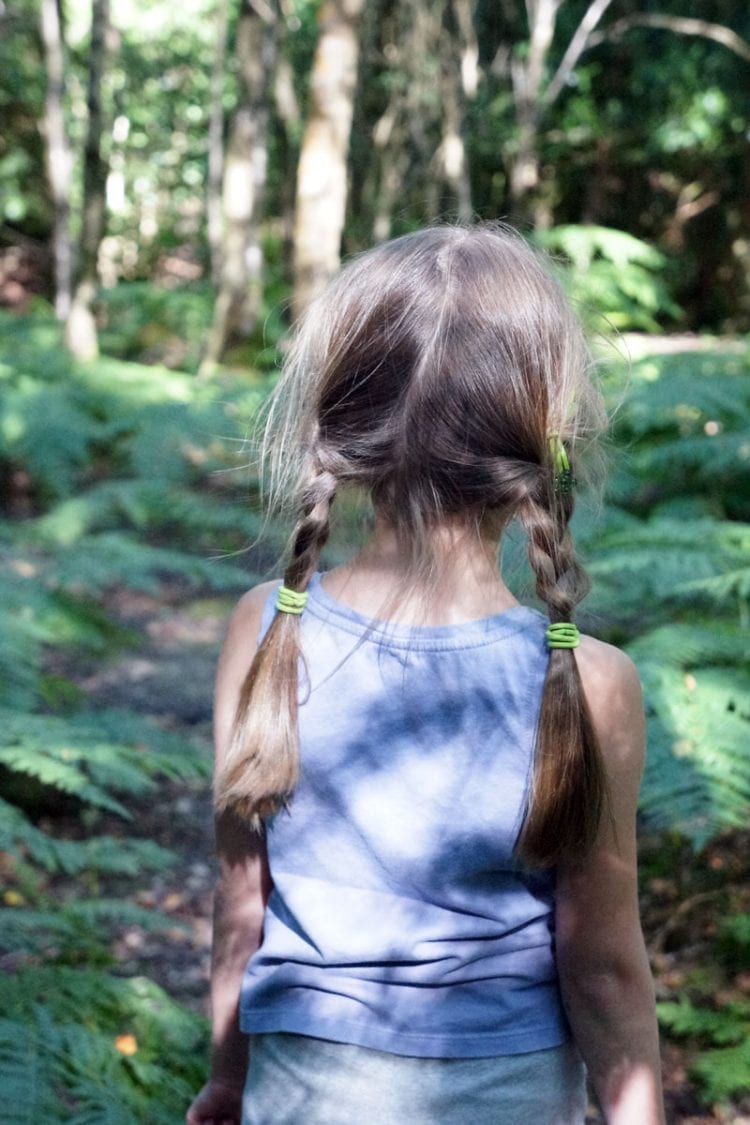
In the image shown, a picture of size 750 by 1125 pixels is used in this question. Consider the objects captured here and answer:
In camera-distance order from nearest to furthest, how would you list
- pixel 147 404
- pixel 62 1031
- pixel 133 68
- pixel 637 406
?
pixel 62 1031 → pixel 637 406 → pixel 147 404 → pixel 133 68

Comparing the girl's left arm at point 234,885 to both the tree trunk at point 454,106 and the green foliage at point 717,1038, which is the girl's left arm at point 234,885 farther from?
the tree trunk at point 454,106

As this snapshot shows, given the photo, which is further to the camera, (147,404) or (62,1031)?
(147,404)

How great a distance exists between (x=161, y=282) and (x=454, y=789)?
68.6 ft

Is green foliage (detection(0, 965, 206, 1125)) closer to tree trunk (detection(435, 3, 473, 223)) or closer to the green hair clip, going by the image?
the green hair clip

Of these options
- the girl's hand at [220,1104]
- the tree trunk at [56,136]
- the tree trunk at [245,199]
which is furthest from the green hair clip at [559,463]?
the tree trunk at [56,136]

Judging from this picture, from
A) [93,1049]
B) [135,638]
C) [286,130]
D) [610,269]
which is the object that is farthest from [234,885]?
[286,130]

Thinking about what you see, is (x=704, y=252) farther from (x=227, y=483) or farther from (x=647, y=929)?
(x=647, y=929)

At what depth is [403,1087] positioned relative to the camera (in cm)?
124

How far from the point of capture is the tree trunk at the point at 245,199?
10008mm

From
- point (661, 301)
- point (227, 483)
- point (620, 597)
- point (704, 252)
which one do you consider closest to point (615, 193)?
point (704, 252)

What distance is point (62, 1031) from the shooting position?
6.59 ft

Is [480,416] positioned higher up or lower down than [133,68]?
lower down

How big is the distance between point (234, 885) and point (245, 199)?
998cm

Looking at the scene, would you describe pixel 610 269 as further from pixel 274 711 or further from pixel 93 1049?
pixel 274 711
